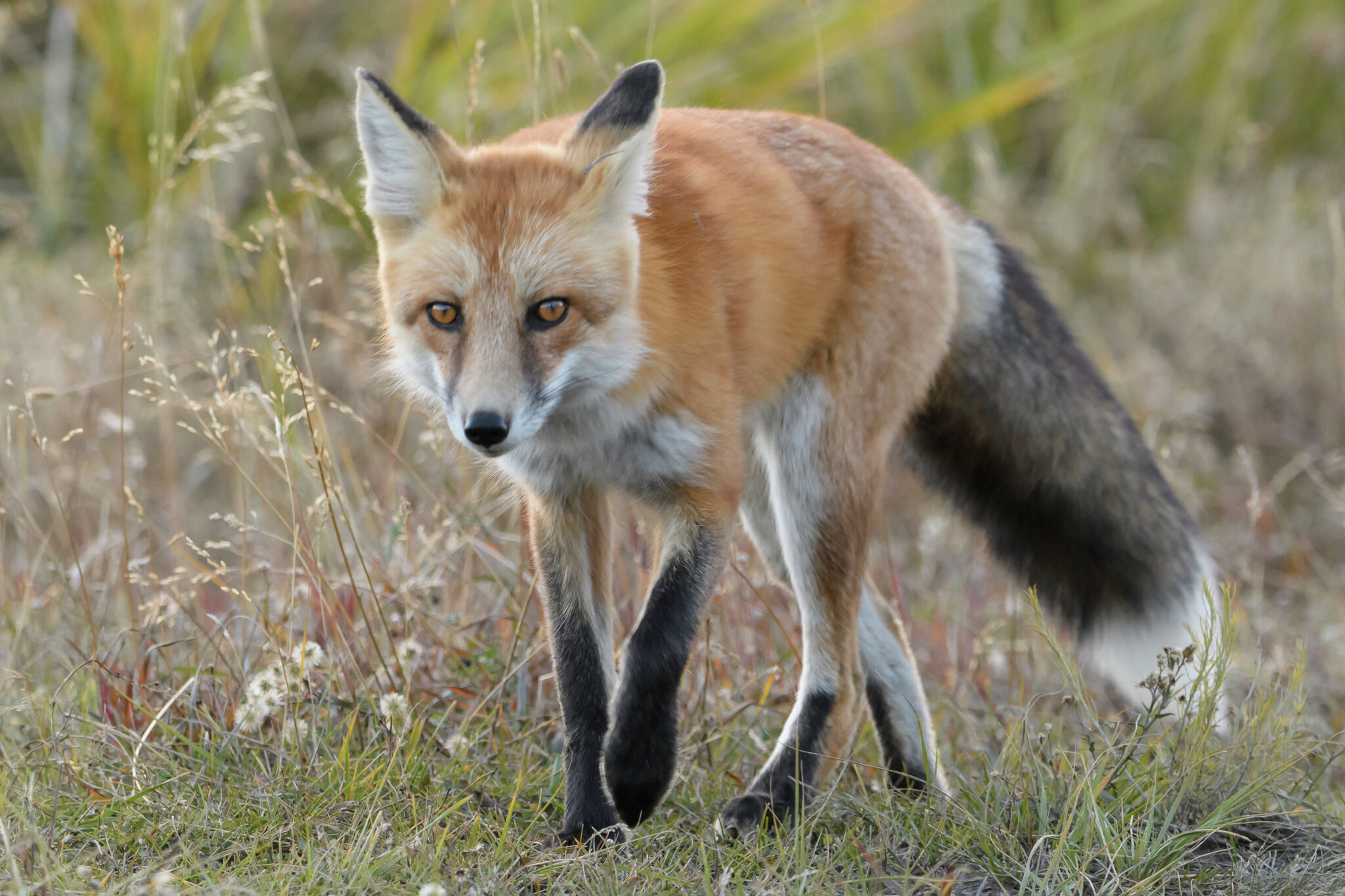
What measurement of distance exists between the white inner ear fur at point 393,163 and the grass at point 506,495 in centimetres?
50

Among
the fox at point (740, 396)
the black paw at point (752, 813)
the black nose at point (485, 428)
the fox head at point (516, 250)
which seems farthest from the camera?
the black paw at point (752, 813)

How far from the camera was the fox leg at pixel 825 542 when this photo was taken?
2.96m

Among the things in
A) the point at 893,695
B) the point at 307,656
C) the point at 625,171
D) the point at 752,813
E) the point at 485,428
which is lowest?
the point at 893,695

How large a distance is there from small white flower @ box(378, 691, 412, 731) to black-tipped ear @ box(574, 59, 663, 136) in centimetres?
124

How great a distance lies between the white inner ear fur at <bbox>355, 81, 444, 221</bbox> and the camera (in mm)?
2428

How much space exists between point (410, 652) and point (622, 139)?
130 cm

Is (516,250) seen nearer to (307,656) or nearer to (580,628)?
(580,628)

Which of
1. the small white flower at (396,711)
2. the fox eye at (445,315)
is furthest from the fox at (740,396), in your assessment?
the small white flower at (396,711)

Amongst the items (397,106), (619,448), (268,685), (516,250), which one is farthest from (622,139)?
(268,685)

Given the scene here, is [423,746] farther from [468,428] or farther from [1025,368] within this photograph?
[1025,368]

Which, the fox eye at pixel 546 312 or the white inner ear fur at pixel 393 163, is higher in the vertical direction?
the white inner ear fur at pixel 393 163

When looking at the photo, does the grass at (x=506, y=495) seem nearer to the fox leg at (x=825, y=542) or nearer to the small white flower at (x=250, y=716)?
the small white flower at (x=250, y=716)

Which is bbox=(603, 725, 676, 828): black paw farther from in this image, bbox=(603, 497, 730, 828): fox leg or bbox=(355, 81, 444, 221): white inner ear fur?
bbox=(355, 81, 444, 221): white inner ear fur

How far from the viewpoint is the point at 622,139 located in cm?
249
